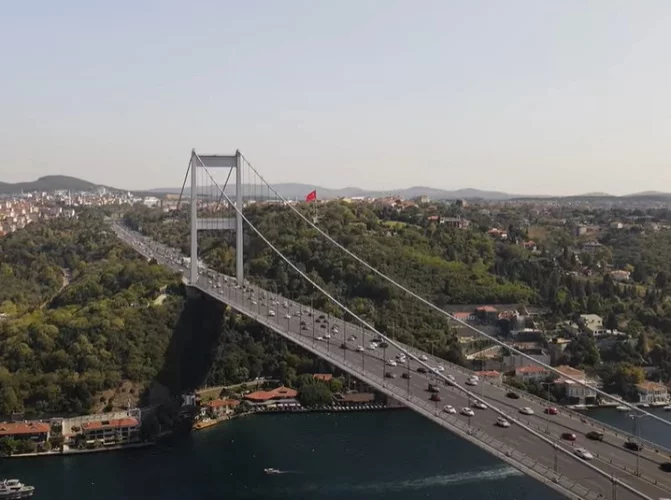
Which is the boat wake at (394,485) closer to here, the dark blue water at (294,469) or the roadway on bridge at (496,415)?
the dark blue water at (294,469)

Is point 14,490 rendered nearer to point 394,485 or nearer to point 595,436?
point 394,485

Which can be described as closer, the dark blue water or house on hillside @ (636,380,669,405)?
the dark blue water

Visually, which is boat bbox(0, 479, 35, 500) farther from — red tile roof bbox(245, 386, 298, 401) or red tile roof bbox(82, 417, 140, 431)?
red tile roof bbox(245, 386, 298, 401)

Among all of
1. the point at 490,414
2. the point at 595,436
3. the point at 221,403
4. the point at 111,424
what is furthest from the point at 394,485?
the point at 111,424

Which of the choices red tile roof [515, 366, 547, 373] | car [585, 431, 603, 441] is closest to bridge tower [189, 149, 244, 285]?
red tile roof [515, 366, 547, 373]

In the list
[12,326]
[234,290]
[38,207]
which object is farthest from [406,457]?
[38,207]

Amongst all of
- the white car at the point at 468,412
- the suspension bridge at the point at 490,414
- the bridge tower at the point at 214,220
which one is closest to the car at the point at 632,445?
the suspension bridge at the point at 490,414
